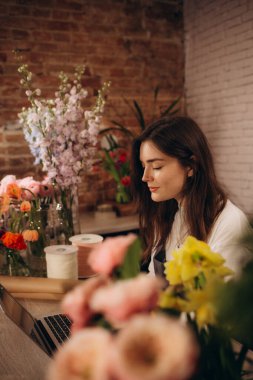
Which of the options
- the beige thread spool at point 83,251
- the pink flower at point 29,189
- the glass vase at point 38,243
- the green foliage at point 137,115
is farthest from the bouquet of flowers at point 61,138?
the green foliage at point 137,115

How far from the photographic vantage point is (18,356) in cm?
95

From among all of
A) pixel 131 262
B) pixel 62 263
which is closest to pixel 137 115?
pixel 62 263

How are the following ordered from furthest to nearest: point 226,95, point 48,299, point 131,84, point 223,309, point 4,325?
point 131,84, point 226,95, point 48,299, point 4,325, point 223,309

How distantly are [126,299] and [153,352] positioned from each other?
5 cm

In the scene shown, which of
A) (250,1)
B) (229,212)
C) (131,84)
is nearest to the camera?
(229,212)

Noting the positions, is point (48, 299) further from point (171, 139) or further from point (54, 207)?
point (171, 139)

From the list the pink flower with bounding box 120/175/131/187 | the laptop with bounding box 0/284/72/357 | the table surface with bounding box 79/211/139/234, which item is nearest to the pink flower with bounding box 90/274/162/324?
the laptop with bounding box 0/284/72/357

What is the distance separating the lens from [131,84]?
11.7 ft

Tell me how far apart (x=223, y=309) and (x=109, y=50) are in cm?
336

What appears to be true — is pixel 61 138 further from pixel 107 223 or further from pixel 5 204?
pixel 107 223

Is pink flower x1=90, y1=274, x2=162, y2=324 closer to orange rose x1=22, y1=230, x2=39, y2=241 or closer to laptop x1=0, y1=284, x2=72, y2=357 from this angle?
laptop x1=0, y1=284, x2=72, y2=357

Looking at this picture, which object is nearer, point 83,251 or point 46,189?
point 83,251

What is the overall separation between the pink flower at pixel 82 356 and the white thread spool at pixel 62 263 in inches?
42.4

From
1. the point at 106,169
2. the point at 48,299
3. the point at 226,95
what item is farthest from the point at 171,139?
the point at 226,95
